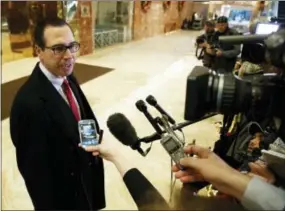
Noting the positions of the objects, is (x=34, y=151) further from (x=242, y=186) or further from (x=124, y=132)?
(x=242, y=186)

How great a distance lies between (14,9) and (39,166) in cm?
572

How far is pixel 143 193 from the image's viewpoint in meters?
0.65

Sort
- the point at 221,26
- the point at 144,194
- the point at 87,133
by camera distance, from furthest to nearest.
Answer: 1. the point at 221,26
2. the point at 87,133
3. the point at 144,194

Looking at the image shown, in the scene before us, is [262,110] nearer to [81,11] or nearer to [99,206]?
[99,206]

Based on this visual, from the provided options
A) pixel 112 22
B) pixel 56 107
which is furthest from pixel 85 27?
pixel 56 107

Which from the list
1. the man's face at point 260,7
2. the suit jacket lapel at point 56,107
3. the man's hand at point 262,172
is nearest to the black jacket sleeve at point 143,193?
the man's hand at point 262,172

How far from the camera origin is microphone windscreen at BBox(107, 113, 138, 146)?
32.9 inches

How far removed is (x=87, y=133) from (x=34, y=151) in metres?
0.22

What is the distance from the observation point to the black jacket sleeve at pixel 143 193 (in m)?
0.65

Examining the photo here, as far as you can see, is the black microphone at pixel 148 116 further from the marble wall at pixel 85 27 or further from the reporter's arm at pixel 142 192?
the marble wall at pixel 85 27

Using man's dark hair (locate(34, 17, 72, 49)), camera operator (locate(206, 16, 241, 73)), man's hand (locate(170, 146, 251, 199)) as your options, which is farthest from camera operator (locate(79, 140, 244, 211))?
man's dark hair (locate(34, 17, 72, 49))

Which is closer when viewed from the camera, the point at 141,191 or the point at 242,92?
the point at 242,92

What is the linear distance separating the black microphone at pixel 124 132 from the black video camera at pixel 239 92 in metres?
0.31

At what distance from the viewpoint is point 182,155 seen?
2.14 ft
